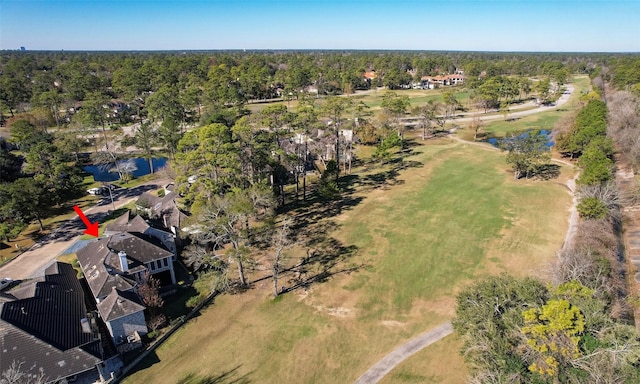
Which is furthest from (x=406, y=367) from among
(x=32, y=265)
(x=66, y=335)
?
(x=32, y=265)

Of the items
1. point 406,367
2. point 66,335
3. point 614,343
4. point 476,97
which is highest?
point 476,97

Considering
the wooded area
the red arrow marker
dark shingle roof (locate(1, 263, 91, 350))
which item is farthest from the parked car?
the red arrow marker

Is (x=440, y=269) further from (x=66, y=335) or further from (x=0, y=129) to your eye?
(x=0, y=129)

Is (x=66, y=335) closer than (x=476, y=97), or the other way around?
(x=66, y=335)

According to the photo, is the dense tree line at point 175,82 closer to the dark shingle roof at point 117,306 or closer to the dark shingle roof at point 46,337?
the dark shingle roof at point 117,306

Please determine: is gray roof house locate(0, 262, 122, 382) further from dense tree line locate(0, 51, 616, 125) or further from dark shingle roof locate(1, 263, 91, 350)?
dense tree line locate(0, 51, 616, 125)

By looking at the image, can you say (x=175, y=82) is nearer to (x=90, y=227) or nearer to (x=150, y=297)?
(x=90, y=227)
